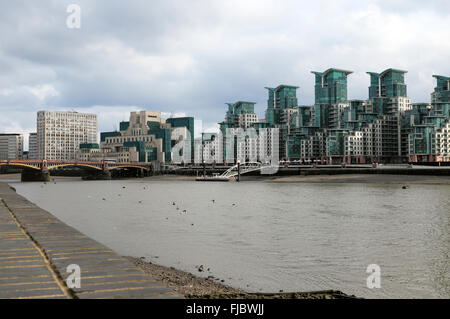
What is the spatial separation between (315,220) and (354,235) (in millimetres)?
8860

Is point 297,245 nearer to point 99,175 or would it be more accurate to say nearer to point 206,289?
point 206,289

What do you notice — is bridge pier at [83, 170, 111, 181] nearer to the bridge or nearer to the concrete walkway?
the bridge

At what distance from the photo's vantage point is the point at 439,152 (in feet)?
521

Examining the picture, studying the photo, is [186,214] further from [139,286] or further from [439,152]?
[439,152]

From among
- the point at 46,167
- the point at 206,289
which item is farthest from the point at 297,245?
the point at 46,167

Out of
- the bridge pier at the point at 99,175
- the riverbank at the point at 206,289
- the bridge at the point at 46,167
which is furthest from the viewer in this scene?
the bridge pier at the point at 99,175

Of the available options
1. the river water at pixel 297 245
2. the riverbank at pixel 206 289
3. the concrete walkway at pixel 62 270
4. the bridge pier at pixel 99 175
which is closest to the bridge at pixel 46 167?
the bridge pier at pixel 99 175

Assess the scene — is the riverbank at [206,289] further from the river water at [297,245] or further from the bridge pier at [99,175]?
the bridge pier at [99,175]

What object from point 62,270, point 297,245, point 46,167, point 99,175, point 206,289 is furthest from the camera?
point 99,175

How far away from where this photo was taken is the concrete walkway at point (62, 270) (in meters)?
9.33

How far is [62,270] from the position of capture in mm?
11219

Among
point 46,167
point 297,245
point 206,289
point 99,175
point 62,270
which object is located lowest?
point 99,175
